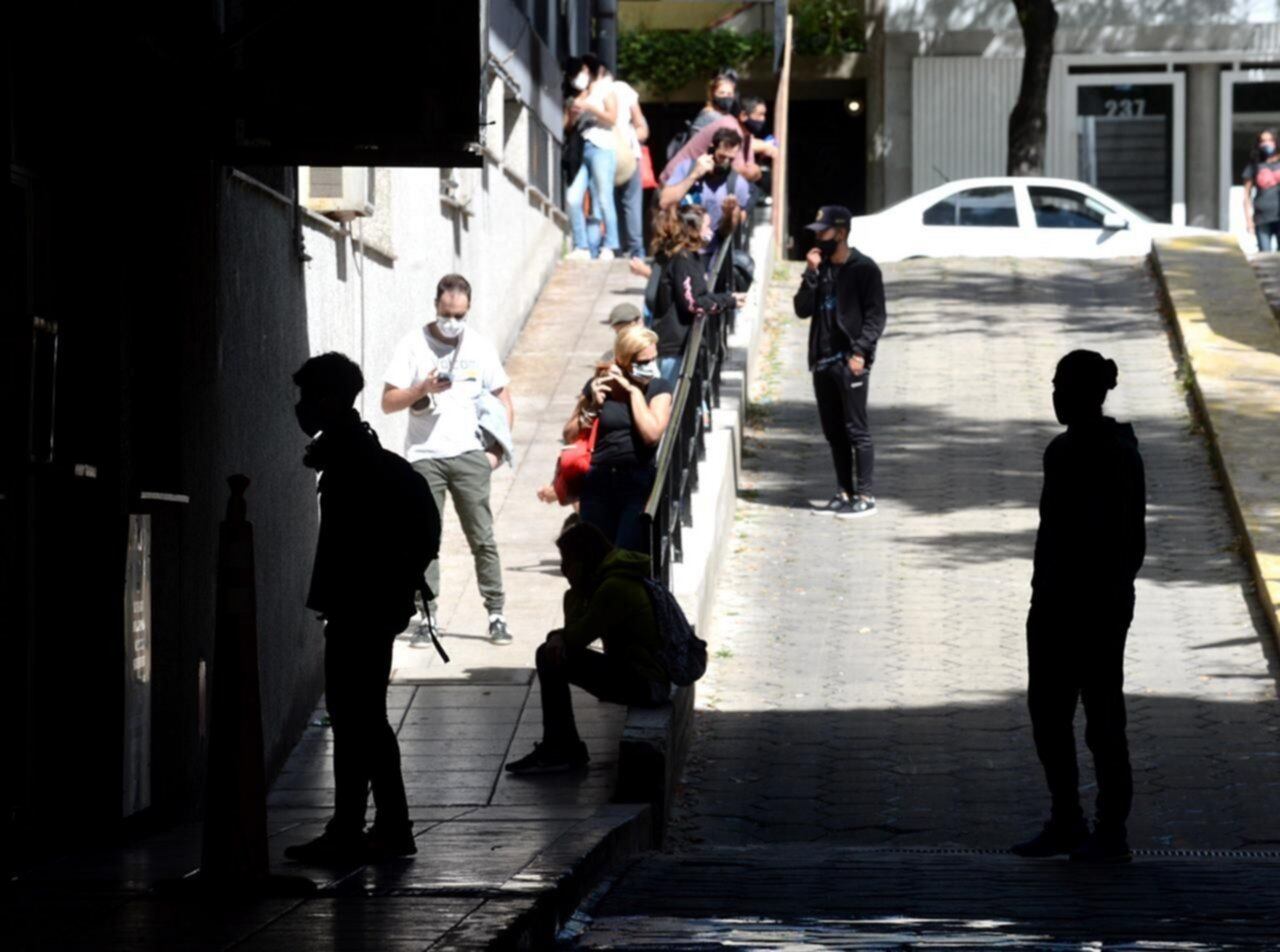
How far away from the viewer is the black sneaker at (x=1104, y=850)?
8.30 metres

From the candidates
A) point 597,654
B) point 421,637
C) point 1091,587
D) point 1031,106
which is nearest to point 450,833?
point 597,654

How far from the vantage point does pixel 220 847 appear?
6695mm

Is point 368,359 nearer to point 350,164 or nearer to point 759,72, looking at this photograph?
point 350,164

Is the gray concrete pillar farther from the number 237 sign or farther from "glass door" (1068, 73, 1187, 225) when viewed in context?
the number 237 sign

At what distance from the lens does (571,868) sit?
7152mm

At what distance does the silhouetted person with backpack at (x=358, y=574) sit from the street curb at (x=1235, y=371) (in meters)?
5.72

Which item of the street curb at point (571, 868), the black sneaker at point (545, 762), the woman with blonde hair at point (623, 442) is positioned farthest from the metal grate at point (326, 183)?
the street curb at point (571, 868)

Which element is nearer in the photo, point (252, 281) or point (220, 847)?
point (220, 847)

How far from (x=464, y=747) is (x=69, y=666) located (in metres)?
2.54

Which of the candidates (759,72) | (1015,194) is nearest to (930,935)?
(1015,194)

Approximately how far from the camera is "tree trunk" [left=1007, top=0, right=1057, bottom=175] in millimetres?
31859

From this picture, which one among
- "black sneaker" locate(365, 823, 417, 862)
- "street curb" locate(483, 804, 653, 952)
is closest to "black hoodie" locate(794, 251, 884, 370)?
"street curb" locate(483, 804, 653, 952)

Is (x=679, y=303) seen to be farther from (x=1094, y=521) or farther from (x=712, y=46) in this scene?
(x=712, y=46)

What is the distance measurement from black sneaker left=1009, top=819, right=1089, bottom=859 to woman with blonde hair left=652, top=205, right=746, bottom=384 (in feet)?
20.7
